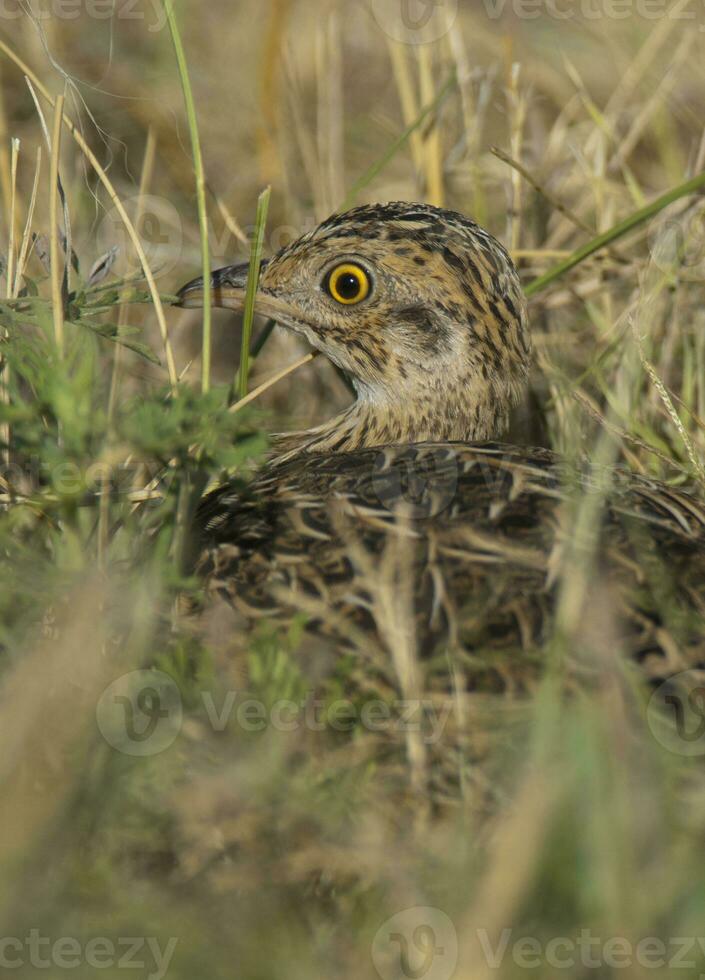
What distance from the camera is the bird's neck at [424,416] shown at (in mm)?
4086

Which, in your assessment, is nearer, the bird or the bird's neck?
the bird

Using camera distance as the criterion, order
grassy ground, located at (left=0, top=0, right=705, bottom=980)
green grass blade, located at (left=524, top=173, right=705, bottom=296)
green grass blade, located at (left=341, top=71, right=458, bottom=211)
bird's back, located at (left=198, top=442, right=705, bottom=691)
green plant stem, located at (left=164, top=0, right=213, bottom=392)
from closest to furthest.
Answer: grassy ground, located at (left=0, top=0, right=705, bottom=980) → bird's back, located at (left=198, top=442, right=705, bottom=691) → green plant stem, located at (left=164, top=0, right=213, bottom=392) → green grass blade, located at (left=524, top=173, right=705, bottom=296) → green grass blade, located at (left=341, top=71, right=458, bottom=211)

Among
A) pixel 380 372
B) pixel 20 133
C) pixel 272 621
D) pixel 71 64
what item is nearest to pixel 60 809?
pixel 272 621

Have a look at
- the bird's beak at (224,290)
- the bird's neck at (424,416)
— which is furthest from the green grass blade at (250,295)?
the bird's neck at (424,416)

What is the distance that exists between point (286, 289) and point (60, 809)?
7.36 feet

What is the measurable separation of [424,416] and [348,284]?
523mm

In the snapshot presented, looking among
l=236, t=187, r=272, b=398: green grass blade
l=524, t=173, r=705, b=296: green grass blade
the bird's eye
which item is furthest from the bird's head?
l=524, t=173, r=705, b=296: green grass blade

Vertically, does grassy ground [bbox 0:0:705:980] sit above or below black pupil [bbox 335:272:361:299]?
below

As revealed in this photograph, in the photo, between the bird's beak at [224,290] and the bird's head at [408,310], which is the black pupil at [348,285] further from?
the bird's beak at [224,290]

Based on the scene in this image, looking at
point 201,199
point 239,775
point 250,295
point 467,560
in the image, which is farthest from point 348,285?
point 239,775

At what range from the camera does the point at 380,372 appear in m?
4.10

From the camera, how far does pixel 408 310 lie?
3.99 metres

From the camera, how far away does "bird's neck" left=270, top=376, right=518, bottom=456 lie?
13.4ft

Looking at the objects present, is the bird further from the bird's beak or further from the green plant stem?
the green plant stem
